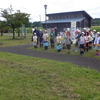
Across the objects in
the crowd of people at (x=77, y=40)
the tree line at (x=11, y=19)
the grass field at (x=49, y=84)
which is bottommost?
the grass field at (x=49, y=84)

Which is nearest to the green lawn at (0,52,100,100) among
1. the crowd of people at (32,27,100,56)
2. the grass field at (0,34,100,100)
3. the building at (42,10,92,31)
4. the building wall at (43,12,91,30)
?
the grass field at (0,34,100,100)

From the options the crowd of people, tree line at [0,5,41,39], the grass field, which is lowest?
the grass field

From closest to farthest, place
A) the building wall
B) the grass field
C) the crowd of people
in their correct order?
1. the grass field
2. the crowd of people
3. the building wall

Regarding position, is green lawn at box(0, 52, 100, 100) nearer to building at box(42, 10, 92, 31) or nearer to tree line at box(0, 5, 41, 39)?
tree line at box(0, 5, 41, 39)

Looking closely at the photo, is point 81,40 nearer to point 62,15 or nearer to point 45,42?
point 45,42

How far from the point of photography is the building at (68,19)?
32.1 meters

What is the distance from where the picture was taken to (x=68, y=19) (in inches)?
1341

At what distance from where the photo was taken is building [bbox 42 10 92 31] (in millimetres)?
32094

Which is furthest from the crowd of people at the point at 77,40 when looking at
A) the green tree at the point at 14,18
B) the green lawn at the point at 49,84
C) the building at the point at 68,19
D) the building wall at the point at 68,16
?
Result: the building wall at the point at 68,16

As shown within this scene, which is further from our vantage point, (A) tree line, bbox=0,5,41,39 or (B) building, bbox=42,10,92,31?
(B) building, bbox=42,10,92,31

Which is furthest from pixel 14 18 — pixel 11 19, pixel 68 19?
pixel 68 19

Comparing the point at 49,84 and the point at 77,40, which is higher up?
the point at 77,40

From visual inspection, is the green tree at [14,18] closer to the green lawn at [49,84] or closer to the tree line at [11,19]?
the tree line at [11,19]

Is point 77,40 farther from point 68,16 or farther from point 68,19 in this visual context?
point 68,16
